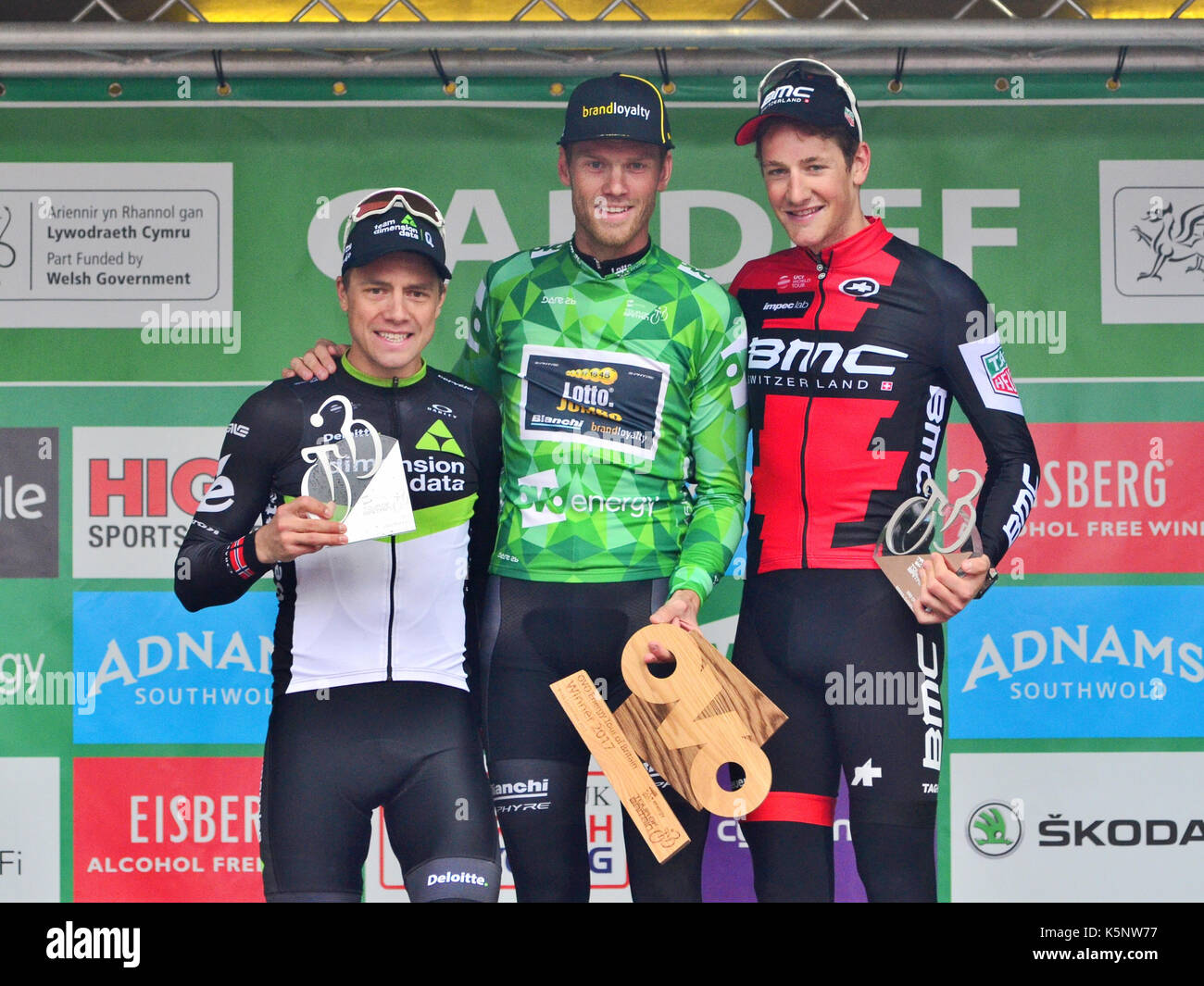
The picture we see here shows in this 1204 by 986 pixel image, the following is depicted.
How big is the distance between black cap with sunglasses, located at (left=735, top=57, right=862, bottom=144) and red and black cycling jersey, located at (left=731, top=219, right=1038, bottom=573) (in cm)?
29

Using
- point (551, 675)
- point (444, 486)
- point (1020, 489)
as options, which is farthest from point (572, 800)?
point (1020, 489)

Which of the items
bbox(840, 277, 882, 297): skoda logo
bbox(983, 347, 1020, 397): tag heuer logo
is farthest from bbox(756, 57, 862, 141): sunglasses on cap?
bbox(983, 347, 1020, 397): tag heuer logo

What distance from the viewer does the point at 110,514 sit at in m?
3.47

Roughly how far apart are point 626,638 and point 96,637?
152cm

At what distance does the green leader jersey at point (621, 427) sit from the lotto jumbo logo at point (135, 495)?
99 cm

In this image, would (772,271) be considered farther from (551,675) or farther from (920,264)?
(551,675)

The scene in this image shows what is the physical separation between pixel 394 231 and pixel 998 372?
1471 millimetres

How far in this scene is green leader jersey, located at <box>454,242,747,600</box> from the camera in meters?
2.90

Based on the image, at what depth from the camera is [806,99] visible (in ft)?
9.85

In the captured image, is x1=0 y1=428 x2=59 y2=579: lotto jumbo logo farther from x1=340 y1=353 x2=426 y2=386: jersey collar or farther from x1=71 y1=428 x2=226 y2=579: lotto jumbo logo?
x1=340 y1=353 x2=426 y2=386: jersey collar

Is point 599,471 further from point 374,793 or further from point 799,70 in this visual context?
point 799,70

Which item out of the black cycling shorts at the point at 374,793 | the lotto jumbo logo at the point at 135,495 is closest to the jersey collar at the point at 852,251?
the black cycling shorts at the point at 374,793

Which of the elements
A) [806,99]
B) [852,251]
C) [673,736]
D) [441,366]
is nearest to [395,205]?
[441,366]
